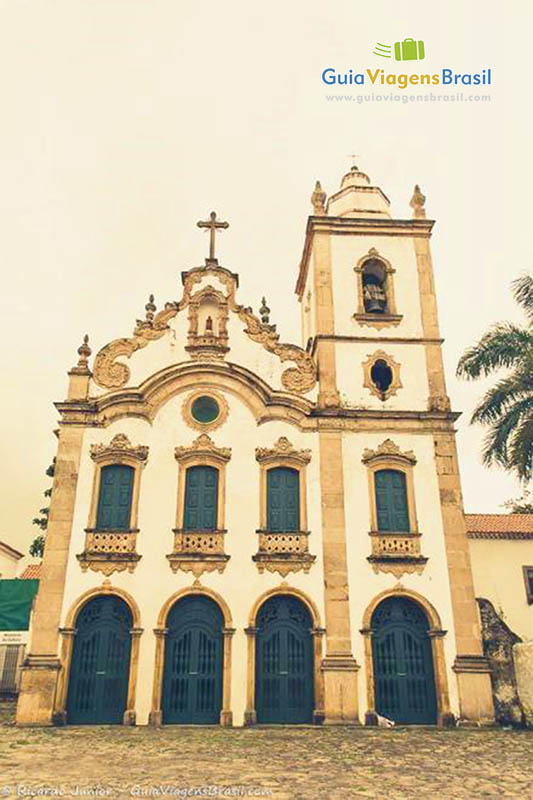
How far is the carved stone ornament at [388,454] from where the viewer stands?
1880 centimetres

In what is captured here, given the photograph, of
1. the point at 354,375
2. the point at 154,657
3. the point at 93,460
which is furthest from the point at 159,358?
the point at 154,657

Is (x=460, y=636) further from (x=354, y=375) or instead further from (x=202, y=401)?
(x=202, y=401)

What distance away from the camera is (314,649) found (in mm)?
16938

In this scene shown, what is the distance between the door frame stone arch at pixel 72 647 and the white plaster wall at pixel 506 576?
1105 centimetres

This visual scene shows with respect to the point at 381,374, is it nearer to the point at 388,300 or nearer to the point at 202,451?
the point at 388,300

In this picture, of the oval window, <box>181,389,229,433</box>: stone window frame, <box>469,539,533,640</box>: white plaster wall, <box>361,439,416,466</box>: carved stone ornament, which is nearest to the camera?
<box>361,439,416,466</box>: carved stone ornament

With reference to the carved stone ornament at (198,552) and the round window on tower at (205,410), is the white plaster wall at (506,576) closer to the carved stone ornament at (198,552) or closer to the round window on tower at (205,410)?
the carved stone ornament at (198,552)

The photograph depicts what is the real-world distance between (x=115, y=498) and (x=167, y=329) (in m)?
5.38

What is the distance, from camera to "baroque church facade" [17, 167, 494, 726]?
16.6 m

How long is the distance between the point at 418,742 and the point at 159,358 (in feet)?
39.7

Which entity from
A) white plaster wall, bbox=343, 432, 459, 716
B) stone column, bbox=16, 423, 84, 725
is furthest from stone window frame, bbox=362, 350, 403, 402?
stone column, bbox=16, 423, 84, 725

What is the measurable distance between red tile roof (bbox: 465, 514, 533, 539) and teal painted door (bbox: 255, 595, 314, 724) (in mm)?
7341

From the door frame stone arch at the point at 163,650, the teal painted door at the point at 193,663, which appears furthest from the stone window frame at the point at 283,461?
the teal painted door at the point at 193,663

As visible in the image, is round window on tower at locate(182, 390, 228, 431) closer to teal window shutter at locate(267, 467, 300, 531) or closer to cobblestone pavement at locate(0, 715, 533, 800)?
teal window shutter at locate(267, 467, 300, 531)
